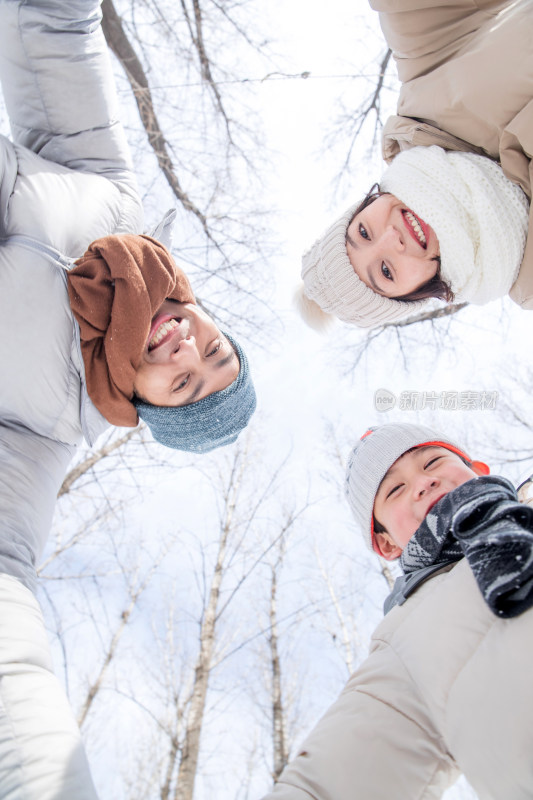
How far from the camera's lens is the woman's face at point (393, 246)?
1907mm

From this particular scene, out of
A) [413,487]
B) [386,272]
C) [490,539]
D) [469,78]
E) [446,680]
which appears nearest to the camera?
[490,539]

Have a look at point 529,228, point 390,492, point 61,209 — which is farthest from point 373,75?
point 390,492

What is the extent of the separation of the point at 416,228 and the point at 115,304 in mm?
1354

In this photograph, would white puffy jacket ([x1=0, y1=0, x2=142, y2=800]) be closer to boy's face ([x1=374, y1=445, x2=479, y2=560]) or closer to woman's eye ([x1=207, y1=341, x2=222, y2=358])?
woman's eye ([x1=207, y1=341, x2=222, y2=358])

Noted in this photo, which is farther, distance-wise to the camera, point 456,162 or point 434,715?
point 456,162

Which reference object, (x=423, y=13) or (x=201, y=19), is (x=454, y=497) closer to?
(x=423, y=13)

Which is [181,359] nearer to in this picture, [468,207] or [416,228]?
[416,228]

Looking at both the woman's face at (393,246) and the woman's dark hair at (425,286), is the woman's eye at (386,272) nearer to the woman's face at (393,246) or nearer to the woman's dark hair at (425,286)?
the woman's face at (393,246)

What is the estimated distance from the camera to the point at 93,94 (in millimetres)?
1814

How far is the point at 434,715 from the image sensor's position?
1.33 m

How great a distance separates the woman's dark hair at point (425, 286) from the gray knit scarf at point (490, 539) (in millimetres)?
996

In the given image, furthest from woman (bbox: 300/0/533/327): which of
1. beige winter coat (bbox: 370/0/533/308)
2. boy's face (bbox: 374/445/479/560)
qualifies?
boy's face (bbox: 374/445/479/560)
